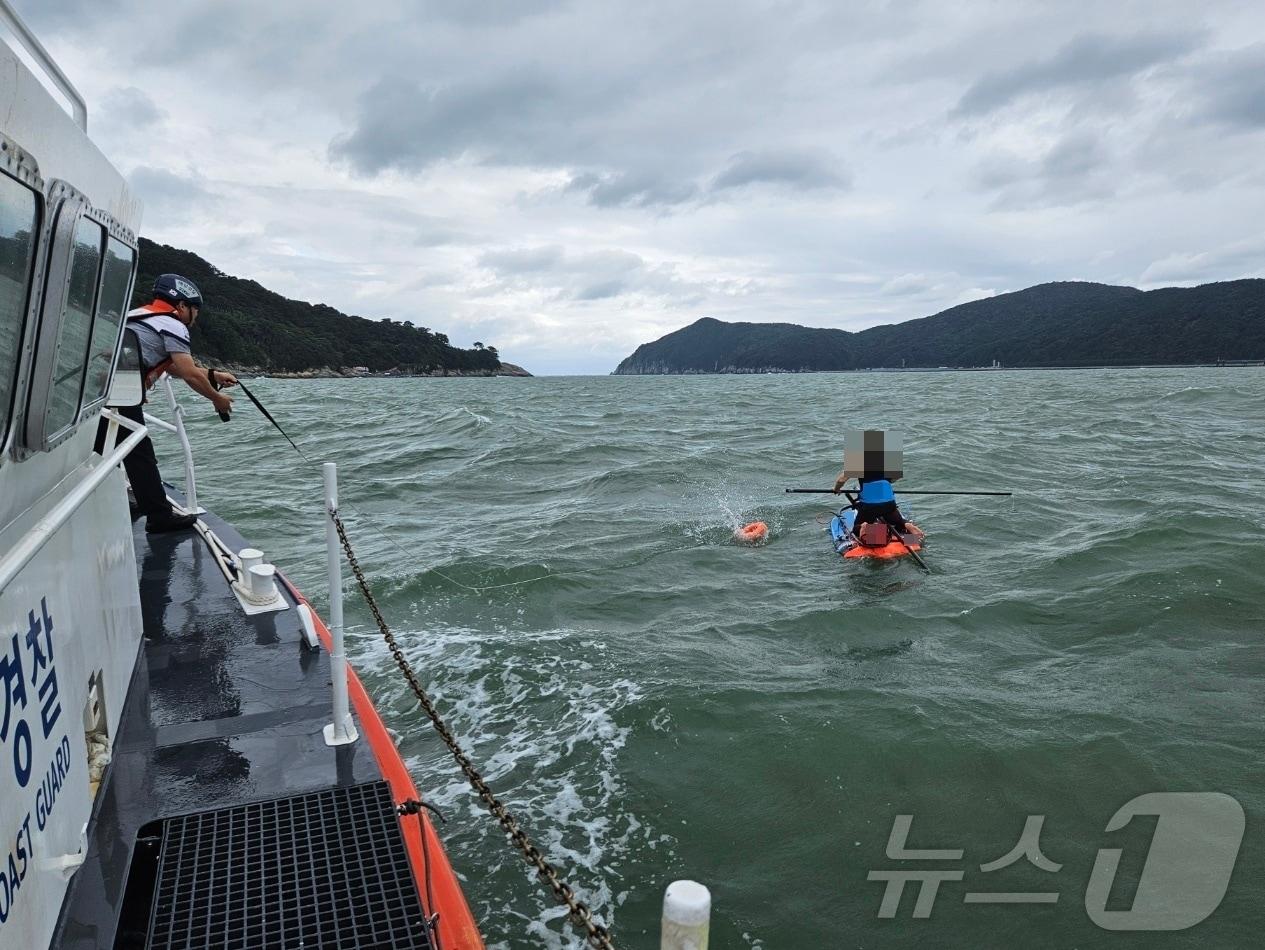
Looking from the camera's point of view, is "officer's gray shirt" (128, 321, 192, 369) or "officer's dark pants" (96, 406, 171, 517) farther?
"officer's dark pants" (96, 406, 171, 517)

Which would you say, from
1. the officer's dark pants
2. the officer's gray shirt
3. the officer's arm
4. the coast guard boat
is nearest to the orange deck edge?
the coast guard boat

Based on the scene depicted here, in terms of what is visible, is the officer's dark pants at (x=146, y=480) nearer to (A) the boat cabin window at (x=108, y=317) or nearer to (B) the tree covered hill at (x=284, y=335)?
(A) the boat cabin window at (x=108, y=317)

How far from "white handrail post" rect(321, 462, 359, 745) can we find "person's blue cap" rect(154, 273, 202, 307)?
2.99 metres

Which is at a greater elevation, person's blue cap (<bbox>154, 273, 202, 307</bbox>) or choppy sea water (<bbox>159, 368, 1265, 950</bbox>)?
person's blue cap (<bbox>154, 273, 202, 307</bbox>)

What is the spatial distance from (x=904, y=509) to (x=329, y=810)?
11142 millimetres

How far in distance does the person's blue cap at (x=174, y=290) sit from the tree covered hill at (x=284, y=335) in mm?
39859

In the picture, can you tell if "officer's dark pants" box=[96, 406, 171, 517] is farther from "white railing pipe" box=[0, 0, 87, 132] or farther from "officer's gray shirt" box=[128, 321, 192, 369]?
"white railing pipe" box=[0, 0, 87, 132]

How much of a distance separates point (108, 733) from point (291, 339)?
93287 mm

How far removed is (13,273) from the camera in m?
2.07

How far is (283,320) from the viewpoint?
95.0 metres

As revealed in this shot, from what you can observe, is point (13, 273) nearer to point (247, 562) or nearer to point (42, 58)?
point (42, 58)

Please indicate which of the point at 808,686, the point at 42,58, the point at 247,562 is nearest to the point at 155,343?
the point at 247,562

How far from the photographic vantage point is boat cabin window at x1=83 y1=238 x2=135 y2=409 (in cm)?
314

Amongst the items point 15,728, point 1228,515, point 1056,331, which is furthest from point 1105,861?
point 1056,331
